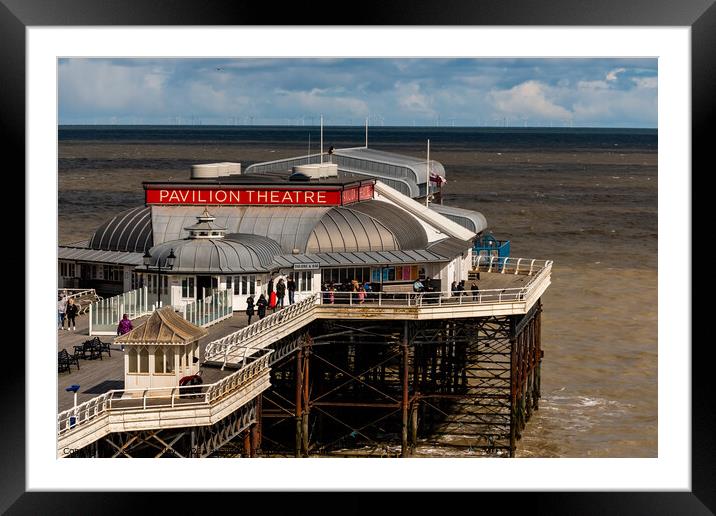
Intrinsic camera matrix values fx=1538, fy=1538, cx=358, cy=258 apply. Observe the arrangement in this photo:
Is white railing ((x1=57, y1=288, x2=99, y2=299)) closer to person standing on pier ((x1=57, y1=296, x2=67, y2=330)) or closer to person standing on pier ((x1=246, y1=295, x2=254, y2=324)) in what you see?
person standing on pier ((x1=57, y1=296, x2=67, y2=330))

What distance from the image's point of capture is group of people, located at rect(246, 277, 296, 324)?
47094mm

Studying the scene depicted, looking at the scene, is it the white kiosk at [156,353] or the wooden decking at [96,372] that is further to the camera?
the wooden decking at [96,372]

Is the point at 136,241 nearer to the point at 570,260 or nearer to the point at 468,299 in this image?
the point at 468,299

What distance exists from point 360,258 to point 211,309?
7.57 metres

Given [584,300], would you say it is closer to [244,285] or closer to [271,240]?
[271,240]

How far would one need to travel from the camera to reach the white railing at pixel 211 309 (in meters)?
47.1

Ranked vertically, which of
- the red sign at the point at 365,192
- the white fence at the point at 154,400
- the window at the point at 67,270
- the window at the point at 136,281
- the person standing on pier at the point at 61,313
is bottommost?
the white fence at the point at 154,400

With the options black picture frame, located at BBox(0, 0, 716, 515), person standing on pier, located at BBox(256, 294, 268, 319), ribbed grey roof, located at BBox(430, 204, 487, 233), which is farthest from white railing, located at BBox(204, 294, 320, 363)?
ribbed grey roof, located at BBox(430, 204, 487, 233)

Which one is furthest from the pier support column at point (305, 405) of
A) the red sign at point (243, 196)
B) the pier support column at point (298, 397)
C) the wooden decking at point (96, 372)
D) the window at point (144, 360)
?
the window at point (144, 360)

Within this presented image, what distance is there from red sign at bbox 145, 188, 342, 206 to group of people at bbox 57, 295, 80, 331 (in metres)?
8.60

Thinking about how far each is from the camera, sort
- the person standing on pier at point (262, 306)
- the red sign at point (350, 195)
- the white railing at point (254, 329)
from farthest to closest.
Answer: the red sign at point (350, 195) < the person standing on pier at point (262, 306) < the white railing at point (254, 329)

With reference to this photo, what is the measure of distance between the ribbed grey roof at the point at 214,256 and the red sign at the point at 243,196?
557 centimetres
